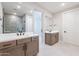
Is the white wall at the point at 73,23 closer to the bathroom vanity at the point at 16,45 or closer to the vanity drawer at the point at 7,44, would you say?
the bathroom vanity at the point at 16,45

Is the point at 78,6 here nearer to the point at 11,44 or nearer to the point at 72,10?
the point at 72,10

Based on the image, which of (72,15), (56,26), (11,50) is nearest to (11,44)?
(11,50)

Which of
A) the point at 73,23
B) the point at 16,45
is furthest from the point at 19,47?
the point at 73,23

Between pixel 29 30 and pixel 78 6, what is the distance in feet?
9.99

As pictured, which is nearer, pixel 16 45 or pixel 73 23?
pixel 16 45

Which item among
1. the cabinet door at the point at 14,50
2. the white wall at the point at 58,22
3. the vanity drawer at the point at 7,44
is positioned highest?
the white wall at the point at 58,22

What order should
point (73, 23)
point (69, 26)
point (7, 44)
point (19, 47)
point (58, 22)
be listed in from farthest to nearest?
1. point (58, 22)
2. point (69, 26)
3. point (73, 23)
4. point (19, 47)
5. point (7, 44)

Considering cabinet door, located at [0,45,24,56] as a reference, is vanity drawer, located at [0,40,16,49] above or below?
above

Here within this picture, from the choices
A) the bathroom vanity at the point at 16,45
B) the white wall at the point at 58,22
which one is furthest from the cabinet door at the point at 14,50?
the white wall at the point at 58,22

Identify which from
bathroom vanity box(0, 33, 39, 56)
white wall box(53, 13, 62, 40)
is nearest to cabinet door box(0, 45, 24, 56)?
bathroom vanity box(0, 33, 39, 56)

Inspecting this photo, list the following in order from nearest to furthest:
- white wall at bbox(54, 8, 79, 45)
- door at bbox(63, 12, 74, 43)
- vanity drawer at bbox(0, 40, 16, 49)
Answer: vanity drawer at bbox(0, 40, 16, 49)
white wall at bbox(54, 8, 79, 45)
door at bbox(63, 12, 74, 43)

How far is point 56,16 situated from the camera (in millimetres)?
5633

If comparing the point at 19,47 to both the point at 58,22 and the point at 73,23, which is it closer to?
the point at 73,23

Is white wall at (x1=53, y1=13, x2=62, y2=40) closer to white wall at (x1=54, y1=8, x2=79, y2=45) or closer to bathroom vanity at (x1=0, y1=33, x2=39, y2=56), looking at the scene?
white wall at (x1=54, y1=8, x2=79, y2=45)
